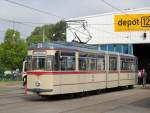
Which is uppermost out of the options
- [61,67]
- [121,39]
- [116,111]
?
[121,39]

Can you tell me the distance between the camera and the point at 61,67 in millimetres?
23500

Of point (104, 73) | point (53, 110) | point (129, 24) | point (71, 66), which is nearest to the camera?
point (53, 110)

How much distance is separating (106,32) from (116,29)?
49.8 inches

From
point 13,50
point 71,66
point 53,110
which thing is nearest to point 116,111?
point 53,110

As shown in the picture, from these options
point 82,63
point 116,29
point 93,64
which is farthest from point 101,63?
point 116,29

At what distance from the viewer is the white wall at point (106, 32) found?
48.9 m

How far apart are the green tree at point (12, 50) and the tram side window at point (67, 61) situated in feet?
137

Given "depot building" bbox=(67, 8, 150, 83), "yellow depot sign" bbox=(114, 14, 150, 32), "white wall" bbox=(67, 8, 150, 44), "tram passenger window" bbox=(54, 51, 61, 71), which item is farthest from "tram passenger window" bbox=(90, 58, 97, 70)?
"yellow depot sign" bbox=(114, 14, 150, 32)

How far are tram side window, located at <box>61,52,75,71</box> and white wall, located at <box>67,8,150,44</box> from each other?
978 inches

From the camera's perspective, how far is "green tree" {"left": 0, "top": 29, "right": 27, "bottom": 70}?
65.9 meters

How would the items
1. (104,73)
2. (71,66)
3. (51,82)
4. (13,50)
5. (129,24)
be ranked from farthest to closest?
(13,50), (129,24), (104,73), (71,66), (51,82)

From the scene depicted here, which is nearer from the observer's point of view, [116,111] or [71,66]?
[116,111]

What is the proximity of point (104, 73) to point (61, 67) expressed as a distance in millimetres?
6723

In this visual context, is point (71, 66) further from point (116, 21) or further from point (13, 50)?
point (13, 50)
